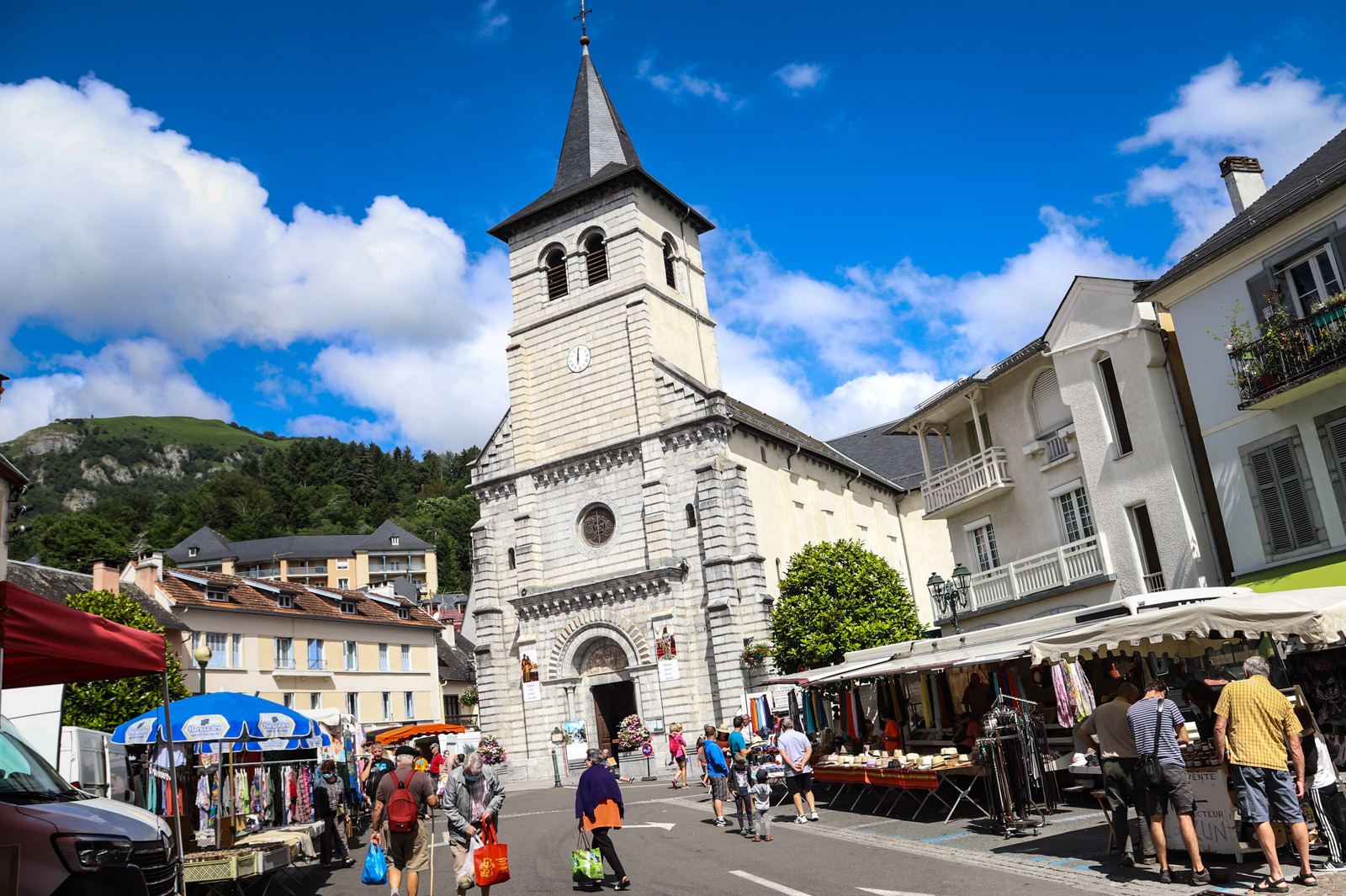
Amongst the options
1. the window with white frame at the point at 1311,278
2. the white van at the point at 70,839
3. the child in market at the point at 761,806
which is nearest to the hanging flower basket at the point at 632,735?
the child in market at the point at 761,806

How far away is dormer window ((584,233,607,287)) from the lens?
37.2 meters

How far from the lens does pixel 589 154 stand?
39.3 meters

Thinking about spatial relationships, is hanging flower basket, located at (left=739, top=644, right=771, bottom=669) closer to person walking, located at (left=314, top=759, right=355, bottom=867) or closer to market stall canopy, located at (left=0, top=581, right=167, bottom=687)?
person walking, located at (left=314, top=759, right=355, bottom=867)

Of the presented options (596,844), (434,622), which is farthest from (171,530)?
(596,844)

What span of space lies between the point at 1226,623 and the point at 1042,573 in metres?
12.9

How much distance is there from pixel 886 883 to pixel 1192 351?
42.8 feet

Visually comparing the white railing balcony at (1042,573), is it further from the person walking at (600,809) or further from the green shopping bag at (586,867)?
the green shopping bag at (586,867)

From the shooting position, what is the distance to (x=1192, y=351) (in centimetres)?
1816

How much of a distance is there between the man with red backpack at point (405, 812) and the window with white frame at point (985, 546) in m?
18.0

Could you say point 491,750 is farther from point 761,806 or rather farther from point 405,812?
point 405,812

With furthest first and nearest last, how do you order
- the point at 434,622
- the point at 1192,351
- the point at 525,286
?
the point at 434,622 < the point at 525,286 < the point at 1192,351

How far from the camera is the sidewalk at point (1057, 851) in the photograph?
848 cm

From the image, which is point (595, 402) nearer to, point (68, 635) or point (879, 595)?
point (879, 595)

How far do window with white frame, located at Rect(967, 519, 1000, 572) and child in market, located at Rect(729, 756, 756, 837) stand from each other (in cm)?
1244
